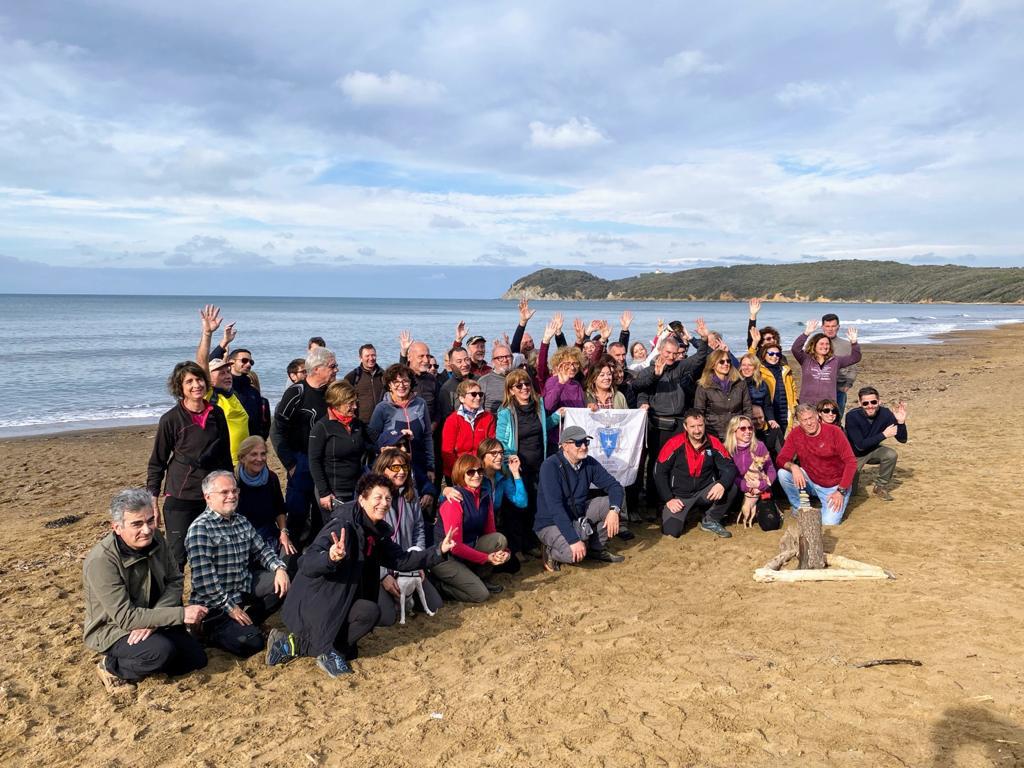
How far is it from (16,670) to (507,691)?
3.54m

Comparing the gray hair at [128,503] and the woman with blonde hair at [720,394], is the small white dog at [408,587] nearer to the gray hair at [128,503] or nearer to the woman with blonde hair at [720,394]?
the gray hair at [128,503]

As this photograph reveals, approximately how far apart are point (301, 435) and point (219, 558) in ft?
6.91

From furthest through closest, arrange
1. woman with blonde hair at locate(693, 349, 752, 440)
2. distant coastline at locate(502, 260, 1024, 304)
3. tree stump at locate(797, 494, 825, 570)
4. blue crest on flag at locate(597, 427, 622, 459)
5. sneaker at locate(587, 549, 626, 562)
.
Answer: distant coastline at locate(502, 260, 1024, 304), blue crest on flag at locate(597, 427, 622, 459), woman with blonde hair at locate(693, 349, 752, 440), sneaker at locate(587, 549, 626, 562), tree stump at locate(797, 494, 825, 570)

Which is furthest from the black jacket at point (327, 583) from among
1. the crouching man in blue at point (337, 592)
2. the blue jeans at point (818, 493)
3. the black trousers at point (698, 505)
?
the blue jeans at point (818, 493)

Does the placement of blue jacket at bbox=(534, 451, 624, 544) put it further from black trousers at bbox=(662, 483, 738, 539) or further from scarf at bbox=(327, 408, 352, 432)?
scarf at bbox=(327, 408, 352, 432)

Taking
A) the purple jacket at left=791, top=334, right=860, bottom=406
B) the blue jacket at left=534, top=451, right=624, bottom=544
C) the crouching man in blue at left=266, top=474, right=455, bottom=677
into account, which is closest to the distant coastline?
the purple jacket at left=791, top=334, right=860, bottom=406

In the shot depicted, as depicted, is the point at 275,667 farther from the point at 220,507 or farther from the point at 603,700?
the point at 603,700

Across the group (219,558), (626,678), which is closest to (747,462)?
(626,678)

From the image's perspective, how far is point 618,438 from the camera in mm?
8062

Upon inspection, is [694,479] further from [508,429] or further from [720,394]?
[508,429]

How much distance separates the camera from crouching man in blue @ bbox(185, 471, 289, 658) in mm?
5016

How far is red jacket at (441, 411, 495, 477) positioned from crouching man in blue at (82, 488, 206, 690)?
9.44ft

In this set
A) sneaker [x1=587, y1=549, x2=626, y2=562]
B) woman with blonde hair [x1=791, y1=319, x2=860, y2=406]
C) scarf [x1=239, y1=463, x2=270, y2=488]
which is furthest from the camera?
woman with blonde hair [x1=791, y1=319, x2=860, y2=406]

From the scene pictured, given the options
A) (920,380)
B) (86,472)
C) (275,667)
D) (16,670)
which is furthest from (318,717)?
(920,380)
